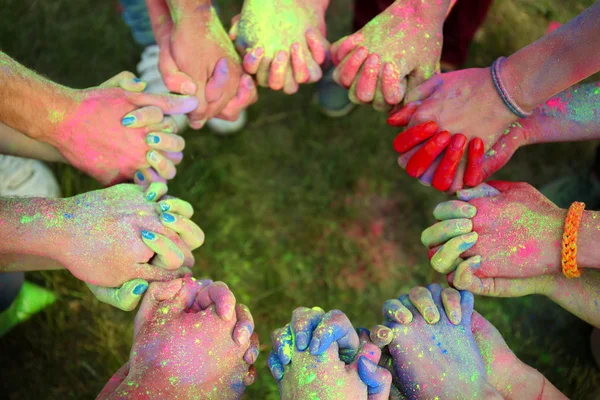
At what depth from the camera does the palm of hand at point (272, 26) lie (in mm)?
1388

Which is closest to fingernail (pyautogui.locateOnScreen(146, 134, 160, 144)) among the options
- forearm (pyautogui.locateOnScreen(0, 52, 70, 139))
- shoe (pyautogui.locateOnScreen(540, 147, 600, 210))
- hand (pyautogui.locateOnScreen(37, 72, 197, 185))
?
hand (pyautogui.locateOnScreen(37, 72, 197, 185))

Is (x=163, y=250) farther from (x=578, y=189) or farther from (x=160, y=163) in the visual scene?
(x=578, y=189)

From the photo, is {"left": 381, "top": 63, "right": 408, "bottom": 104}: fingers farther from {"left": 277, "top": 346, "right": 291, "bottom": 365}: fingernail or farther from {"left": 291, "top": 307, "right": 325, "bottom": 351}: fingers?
{"left": 277, "top": 346, "right": 291, "bottom": 365}: fingernail

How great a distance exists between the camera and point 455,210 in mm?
1260

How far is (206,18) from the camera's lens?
141cm

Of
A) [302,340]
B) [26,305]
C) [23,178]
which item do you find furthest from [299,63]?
[26,305]

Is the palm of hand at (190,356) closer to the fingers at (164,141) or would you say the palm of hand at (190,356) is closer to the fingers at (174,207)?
the fingers at (174,207)

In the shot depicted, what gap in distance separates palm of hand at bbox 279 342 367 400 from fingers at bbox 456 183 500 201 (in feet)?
1.64

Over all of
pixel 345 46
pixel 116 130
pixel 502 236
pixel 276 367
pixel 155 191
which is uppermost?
pixel 345 46

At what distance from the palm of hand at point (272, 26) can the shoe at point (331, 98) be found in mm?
340

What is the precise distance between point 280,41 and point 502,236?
742 mm

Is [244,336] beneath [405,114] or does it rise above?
beneath

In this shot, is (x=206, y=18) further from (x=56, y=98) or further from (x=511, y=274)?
(x=511, y=274)

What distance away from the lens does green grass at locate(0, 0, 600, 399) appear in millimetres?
1634
